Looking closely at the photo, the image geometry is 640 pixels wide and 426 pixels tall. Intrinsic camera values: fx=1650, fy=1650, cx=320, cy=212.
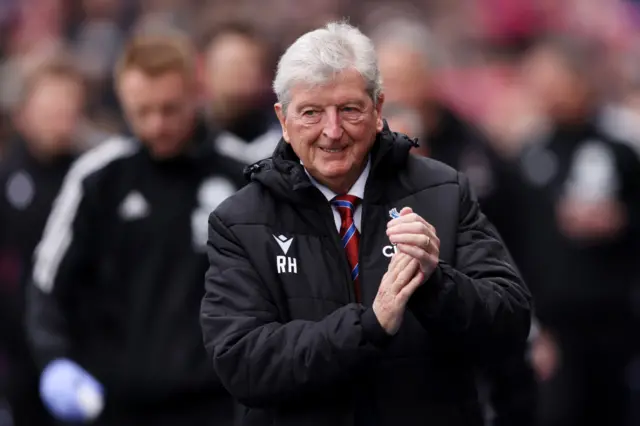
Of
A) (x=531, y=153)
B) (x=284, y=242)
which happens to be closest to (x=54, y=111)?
(x=531, y=153)

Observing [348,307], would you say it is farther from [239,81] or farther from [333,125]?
[239,81]

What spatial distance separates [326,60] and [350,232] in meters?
0.51

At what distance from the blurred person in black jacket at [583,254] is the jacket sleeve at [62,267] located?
3.64 metres

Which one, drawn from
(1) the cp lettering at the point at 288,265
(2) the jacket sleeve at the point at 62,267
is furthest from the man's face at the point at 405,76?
(1) the cp lettering at the point at 288,265

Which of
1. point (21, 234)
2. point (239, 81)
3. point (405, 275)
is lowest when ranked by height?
point (21, 234)

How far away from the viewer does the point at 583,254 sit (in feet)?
34.1

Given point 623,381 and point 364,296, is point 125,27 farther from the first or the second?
point 364,296

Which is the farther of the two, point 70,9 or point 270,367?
point 70,9

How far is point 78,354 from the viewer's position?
767cm

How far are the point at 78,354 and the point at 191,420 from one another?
67 centimetres

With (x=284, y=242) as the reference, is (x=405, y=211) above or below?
above

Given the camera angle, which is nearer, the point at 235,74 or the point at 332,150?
the point at 332,150

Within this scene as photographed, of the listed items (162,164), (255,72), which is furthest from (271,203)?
(255,72)

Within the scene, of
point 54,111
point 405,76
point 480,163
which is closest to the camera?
point 405,76
